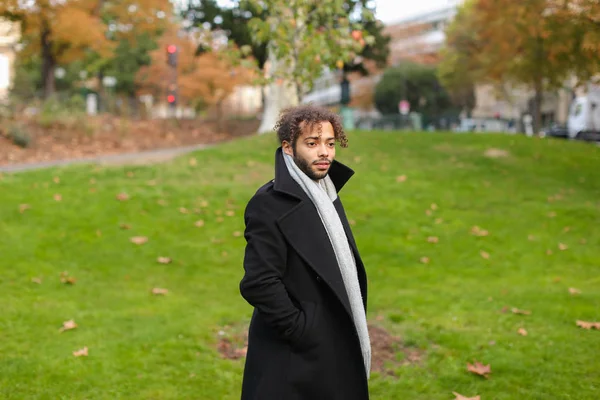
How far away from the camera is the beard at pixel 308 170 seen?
2980 millimetres

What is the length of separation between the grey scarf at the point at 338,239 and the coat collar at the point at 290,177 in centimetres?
2

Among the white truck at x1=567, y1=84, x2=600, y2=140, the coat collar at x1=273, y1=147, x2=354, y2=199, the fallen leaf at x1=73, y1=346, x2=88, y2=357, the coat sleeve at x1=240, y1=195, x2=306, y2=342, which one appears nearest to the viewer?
the coat sleeve at x1=240, y1=195, x2=306, y2=342

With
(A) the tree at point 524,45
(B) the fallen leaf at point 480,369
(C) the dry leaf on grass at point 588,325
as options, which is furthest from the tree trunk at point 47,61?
(B) the fallen leaf at point 480,369

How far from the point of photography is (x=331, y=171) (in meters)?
3.18

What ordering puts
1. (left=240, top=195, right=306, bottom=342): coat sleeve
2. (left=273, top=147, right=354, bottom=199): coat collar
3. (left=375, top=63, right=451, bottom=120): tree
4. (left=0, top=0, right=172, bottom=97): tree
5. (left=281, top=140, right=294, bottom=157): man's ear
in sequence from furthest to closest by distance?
1. (left=375, top=63, right=451, bottom=120): tree
2. (left=0, top=0, right=172, bottom=97): tree
3. (left=281, top=140, right=294, bottom=157): man's ear
4. (left=273, top=147, right=354, bottom=199): coat collar
5. (left=240, top=195, right=306, bottom=342): coat sleeve

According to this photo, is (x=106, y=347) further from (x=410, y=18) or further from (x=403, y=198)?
(x=410, y=18)

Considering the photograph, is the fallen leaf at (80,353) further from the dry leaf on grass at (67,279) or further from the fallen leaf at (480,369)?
the fallen leaf at (480,369)

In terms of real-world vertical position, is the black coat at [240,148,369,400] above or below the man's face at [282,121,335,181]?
below

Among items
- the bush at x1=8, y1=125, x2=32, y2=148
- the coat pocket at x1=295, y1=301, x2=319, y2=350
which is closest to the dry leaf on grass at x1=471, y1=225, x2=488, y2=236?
the coat pocket at x1=295, y1=301, x2=319, y2=350

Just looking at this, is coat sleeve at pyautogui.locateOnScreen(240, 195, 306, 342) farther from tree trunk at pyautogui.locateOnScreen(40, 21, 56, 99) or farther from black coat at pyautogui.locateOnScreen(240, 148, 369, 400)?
tree trunk at pyautogui.locateOnScreen(40, 21, 56, 99)

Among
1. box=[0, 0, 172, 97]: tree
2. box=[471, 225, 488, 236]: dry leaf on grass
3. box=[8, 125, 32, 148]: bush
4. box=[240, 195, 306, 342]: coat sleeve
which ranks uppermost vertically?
box=[0, 0, 172, 97]: tree

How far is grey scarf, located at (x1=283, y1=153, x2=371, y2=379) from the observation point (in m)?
2.92

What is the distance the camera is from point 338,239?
2.92 m

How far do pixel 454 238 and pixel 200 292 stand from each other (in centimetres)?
422
